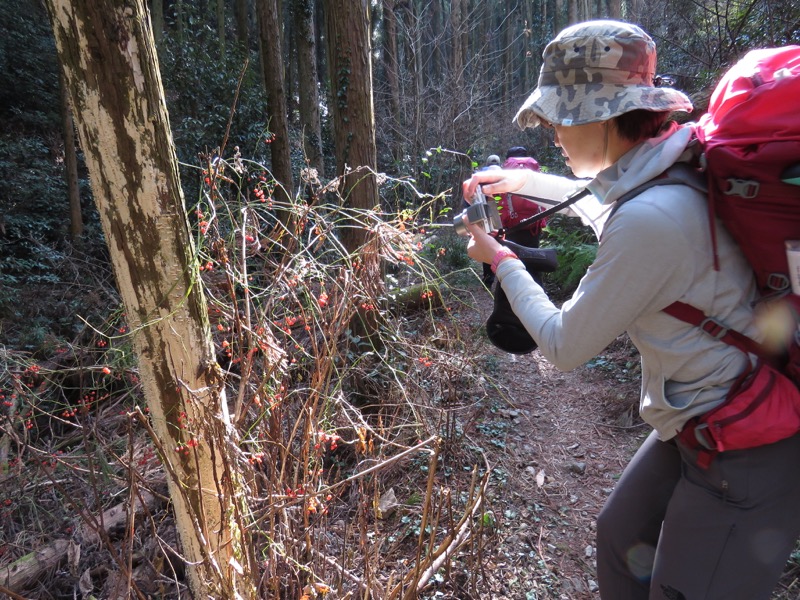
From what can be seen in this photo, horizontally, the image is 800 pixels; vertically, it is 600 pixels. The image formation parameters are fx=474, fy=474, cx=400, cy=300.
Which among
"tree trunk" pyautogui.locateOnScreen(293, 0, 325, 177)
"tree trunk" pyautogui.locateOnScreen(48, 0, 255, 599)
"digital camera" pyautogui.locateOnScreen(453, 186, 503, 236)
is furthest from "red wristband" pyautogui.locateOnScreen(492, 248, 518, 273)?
"tree trunk" pyautogui.locateOnScreen(293, 0, 325, 177)

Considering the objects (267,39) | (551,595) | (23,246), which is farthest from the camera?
(23,246)

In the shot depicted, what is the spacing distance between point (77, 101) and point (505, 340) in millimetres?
1541

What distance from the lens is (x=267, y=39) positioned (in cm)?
730

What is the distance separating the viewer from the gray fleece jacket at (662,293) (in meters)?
1.15

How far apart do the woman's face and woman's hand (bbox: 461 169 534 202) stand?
1.45 feet

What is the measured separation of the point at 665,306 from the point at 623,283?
0.15 metres

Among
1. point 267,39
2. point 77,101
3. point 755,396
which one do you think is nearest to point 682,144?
point 755,396

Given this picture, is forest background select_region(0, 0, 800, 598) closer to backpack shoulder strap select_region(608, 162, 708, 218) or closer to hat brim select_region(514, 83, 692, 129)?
hat brim select_region(514, 83, 692, 129)

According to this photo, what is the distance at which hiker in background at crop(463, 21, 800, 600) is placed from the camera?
3.85ft

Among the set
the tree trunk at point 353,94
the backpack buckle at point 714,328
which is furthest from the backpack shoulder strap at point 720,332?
the tree trunk at point 353,94

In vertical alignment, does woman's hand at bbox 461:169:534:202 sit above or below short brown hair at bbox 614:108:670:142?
below

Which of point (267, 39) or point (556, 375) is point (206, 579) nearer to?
point (556, 375)

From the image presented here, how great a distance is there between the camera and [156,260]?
1.53m

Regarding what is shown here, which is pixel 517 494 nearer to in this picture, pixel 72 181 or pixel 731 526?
pixel 731 526
